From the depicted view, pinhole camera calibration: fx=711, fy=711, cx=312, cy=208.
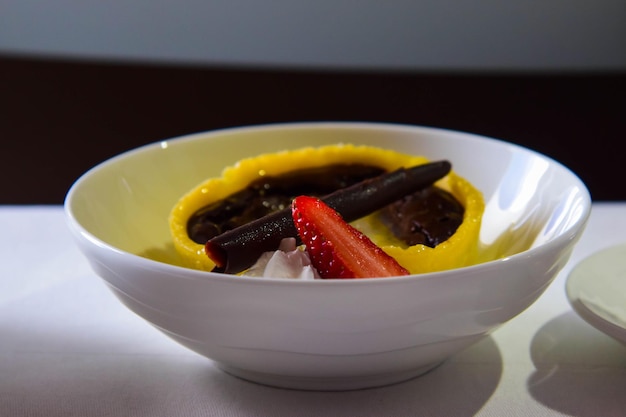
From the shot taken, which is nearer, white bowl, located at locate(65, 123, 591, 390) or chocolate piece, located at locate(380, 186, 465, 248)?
white bowl, located at locate(65, 123, 591, 390)

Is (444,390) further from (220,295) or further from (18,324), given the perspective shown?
(18,324)

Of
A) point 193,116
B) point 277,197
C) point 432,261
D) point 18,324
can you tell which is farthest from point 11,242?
point 193,116

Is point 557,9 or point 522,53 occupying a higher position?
point 557,9

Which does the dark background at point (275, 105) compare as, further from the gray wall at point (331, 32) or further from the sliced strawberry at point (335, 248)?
the sliced strawberry at point (335, 248)

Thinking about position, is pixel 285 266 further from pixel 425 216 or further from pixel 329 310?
pixel 425 216

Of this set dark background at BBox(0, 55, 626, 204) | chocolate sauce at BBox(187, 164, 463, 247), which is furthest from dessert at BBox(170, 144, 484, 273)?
dark background at BBox(0, 55, 626, 204)

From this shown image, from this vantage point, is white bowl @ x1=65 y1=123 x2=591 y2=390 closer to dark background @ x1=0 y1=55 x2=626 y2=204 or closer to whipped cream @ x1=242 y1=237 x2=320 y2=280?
whipped cream @ x1=242 y1=237 x2=320 y2=280

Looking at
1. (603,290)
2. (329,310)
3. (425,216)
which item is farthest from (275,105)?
(329,310)
